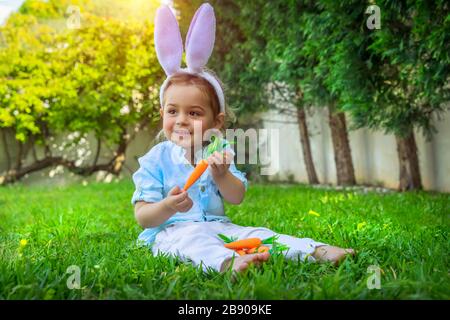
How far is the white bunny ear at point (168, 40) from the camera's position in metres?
2.40

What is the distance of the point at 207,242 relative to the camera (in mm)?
2115

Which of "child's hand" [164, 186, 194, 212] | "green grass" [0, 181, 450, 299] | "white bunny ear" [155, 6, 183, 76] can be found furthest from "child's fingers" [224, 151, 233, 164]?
"white bunny ear" [155, 6, 183, 76]

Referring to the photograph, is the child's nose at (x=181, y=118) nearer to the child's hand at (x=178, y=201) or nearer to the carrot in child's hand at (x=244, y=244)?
the child's hand at (x=178, y=201)

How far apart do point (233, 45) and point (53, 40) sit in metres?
4.51

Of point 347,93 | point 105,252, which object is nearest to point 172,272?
point 105,252

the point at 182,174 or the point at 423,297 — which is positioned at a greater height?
the point at 182,174

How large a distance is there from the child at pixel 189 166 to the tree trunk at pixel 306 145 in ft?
18.3

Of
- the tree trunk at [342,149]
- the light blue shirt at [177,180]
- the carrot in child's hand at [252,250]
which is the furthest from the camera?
the tree trunk at [342,149]

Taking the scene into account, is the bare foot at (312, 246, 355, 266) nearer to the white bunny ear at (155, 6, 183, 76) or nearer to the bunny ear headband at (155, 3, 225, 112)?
the bunny ear headband at (155, 3, 225, 112)

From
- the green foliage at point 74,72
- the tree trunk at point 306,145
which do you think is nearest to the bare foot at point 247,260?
the tree trunk at point 306,145

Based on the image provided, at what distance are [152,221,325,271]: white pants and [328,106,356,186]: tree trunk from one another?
4.90 metres

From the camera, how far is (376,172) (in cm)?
752

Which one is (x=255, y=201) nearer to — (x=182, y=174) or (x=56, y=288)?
(x=182, y=174)

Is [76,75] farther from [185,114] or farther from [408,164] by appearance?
[185,114]
